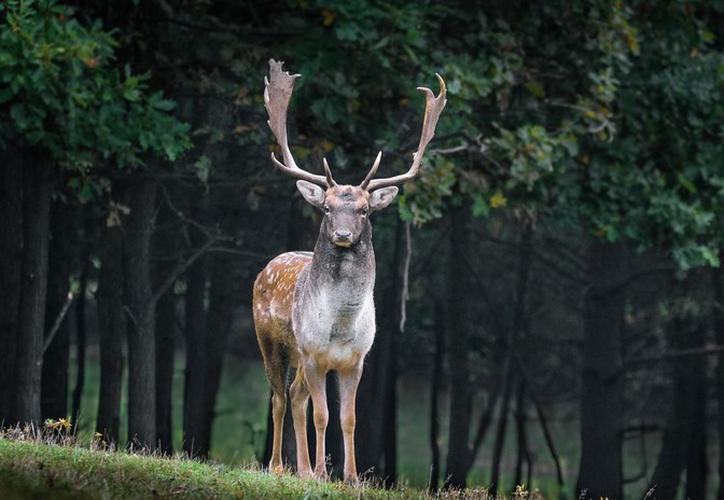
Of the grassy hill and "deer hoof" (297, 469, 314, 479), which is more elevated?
the grassy hill

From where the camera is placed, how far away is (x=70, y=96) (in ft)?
44.3

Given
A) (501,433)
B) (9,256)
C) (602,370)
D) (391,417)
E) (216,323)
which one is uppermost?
(9,256)

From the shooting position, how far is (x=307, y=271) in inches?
479

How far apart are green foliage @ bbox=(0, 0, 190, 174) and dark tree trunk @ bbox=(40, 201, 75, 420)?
3.86 meters

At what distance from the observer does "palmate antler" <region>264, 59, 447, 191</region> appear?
1180 centimetres

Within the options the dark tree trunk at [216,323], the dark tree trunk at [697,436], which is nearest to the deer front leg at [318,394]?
the dark tree trunk at [216,323]

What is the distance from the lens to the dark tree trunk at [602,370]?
68.7 ft

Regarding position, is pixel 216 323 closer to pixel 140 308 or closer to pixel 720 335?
pixel 140 308

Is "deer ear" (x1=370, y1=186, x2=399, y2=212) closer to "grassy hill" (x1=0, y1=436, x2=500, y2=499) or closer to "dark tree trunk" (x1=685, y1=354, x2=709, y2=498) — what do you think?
"grassy hill" (x1=0, y1=436, x2=500, y2=499)

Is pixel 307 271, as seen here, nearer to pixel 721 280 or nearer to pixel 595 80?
pixel 595 80

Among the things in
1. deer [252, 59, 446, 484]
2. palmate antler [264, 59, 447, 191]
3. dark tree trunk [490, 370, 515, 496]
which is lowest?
dark tree trunk [490, 370, 515, 496]

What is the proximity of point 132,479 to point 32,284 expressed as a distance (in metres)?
5.78

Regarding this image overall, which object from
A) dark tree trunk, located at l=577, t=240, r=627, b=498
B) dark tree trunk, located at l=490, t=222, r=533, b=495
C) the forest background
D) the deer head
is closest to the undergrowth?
the deer head

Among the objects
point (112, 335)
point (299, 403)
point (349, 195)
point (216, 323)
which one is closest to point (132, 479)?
point (349, 195)
